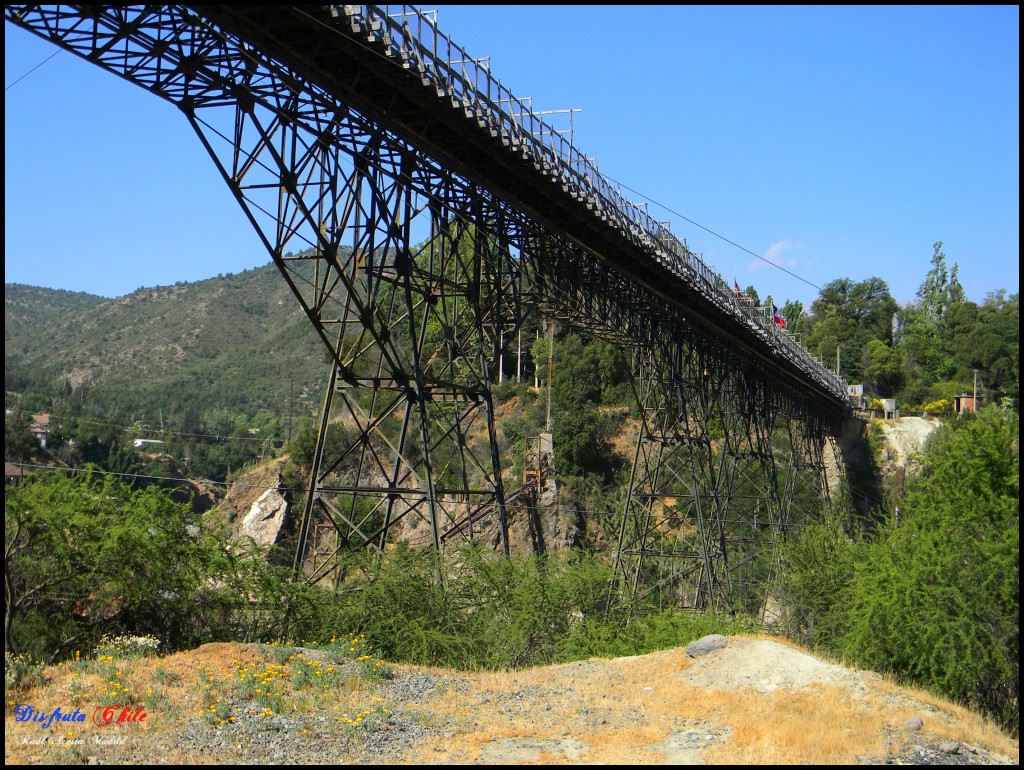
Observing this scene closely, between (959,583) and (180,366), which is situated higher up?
(180,366)

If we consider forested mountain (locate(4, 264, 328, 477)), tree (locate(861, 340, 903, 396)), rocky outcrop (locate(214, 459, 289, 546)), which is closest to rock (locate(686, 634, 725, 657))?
rocky outcrop (locate(214, 459, 289, 546))

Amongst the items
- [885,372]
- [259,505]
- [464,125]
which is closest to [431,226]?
[464,125]

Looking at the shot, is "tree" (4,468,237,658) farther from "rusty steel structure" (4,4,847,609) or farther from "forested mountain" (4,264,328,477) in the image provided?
"forested mountain" (4,264,328,477)

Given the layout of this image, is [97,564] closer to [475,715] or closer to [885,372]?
[475,715]

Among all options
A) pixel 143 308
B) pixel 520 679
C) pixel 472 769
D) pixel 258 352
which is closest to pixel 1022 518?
pixel 520 679

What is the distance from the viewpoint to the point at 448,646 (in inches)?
736

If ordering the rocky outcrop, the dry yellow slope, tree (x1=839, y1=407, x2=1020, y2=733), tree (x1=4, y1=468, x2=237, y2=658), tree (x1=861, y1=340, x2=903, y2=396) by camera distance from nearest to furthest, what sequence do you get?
1. the dry yellow slope
2. tree (x1=4, y1=468, x2=237, y2=658)
3. tree (x1=839, y1=407, x2=1020, y2=733)
4. the rocky outcrop
5. tree (x1=861, y1=340, x2=903, y2=396)

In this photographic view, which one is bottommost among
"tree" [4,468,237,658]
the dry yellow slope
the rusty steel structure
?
the dry yellow slope

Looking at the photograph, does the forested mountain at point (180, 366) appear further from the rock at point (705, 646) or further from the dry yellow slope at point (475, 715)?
the dry yellow slope at point (475, 715)

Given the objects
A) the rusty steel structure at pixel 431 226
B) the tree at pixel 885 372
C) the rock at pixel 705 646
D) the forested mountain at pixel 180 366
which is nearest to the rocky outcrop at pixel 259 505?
the forested mountain at pixel 180 366

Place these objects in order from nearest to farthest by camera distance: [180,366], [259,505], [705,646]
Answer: [705,646] < [259,505] < [180,366]

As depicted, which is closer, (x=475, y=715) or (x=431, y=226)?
(x=475, y=715)

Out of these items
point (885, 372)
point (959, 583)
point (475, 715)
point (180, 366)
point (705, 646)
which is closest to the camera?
point (475, 715)

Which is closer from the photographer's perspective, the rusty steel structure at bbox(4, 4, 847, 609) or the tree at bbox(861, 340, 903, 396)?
the rusty steel structure at bbox(4, 4, 847, 609)
